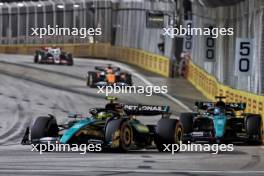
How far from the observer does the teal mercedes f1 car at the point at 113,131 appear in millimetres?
18453

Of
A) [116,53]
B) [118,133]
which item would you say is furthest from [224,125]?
[116,53]

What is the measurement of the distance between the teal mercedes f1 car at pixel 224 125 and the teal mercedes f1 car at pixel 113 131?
2171 mm

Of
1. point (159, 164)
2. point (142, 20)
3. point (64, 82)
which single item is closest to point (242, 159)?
point (159, 164)

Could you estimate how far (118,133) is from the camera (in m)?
18.3

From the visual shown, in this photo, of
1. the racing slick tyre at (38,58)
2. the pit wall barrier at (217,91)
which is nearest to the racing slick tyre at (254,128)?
the pit wall barrier at (217,91)

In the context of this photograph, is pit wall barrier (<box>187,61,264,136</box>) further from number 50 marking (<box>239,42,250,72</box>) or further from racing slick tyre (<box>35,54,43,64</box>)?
racing slick tyre (<box>35,54,43,64</box>)

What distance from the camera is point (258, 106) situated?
26.9 meters

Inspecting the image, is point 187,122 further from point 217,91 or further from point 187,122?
point 217,91

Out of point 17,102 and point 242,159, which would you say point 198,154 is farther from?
point 17,102

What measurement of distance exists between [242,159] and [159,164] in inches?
93.8

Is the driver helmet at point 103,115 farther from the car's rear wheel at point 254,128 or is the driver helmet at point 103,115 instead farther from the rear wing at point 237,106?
the rear wing at point 237,106

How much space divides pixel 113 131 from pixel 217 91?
19.8 meters

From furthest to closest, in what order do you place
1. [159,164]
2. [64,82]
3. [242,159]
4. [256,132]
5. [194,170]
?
[64,82] < [256,132] < [242,159] < [159,164] < [194,170]

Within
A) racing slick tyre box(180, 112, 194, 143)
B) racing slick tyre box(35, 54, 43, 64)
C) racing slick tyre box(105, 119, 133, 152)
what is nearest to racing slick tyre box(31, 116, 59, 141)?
racing slick tyre box(105, 119, 133, 152)
